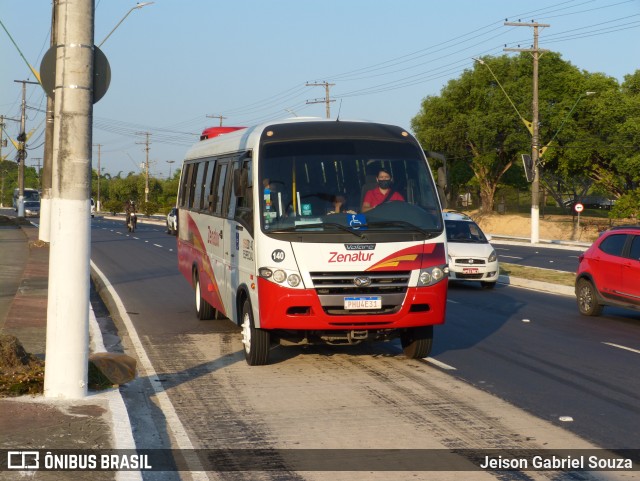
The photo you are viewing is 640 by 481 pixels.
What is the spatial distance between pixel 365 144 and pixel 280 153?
1066 millimetres

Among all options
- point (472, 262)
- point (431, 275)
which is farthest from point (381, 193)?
point (472, 262)

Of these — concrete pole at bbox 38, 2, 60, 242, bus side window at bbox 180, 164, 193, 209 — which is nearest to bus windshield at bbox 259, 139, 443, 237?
bus side window at bbox 180, 164, 193, 209

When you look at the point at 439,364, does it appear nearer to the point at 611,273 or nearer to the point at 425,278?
the point at 425,278

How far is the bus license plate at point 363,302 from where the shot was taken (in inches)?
424

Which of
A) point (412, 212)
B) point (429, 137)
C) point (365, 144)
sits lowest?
point (412, 212)

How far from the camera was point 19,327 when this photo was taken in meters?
13.8

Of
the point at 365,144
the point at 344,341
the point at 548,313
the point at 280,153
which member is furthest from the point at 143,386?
the point at 548,313

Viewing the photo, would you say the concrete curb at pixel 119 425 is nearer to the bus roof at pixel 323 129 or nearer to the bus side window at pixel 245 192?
the bus side window at pixel 245 192

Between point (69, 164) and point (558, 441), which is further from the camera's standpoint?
point (69, 164)

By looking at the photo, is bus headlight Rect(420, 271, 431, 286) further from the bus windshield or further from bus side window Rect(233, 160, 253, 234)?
bus side window Rect(233, 160, 253, 234)

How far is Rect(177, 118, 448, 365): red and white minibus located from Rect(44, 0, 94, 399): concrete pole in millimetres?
2606

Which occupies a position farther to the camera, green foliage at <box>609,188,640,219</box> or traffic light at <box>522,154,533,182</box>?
green foliage at <box>609,188,640,219</box>

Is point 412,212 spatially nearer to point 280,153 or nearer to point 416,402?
point 280,153

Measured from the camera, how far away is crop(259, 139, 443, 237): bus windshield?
11.0 meters
